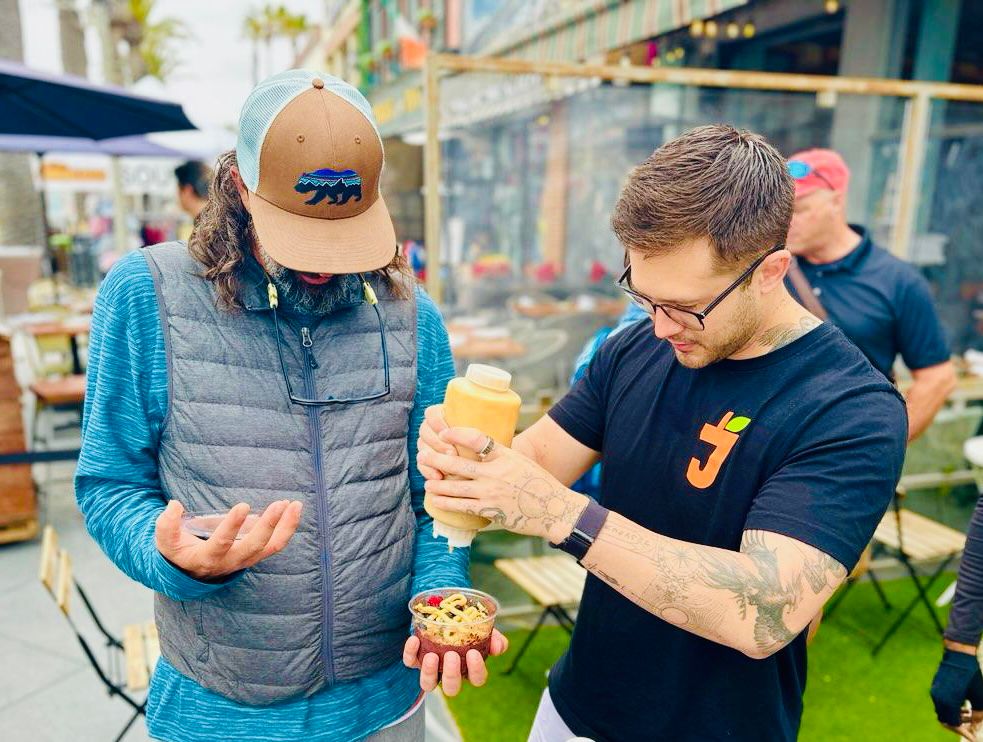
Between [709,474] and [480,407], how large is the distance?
506 millimetres

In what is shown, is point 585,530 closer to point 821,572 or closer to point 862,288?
point 821,572

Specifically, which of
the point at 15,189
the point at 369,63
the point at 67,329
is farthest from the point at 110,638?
the point at 369,63

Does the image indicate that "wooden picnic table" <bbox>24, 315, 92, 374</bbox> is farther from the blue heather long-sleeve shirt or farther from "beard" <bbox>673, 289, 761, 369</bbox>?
"beard" <bbox>673, 289, 761, 369</bbox>

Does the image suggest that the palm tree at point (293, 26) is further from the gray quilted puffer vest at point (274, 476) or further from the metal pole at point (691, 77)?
the gray quilted puffer vest at point (274, 476)

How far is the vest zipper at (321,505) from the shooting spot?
1.50 metres

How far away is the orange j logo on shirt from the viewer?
1.38 m

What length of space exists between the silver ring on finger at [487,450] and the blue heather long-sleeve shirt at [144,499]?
55 centimetres

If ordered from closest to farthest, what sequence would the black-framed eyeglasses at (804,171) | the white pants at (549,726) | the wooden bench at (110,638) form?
the white pants at (549,726) → the wooden bench at (110,638) → the black-framed eyeglasses at (804,171)

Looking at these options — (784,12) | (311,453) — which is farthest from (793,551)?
(784,12)

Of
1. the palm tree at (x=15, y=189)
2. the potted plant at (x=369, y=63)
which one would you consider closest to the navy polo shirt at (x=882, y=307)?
the palm tree at (x=15, y=189)

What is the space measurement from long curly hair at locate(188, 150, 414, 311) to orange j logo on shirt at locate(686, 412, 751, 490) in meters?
0.75

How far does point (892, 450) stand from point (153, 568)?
1305 mm

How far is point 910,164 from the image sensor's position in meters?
5.35

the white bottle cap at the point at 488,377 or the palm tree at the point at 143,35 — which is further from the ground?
the palm tree at the point at 143,35
